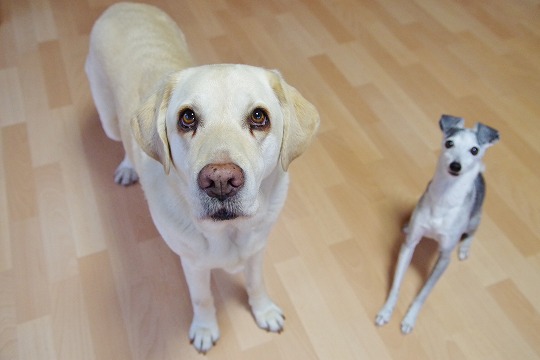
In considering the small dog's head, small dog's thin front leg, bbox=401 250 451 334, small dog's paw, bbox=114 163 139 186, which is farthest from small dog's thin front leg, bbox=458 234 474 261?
small dog's paw, bbox=114 163 139 186

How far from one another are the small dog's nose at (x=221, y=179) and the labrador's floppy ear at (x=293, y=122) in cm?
23

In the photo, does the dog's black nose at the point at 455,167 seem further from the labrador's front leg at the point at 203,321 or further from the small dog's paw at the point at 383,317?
the labrador's front leg at the point at 203,321

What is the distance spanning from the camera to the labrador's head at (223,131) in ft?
3.53

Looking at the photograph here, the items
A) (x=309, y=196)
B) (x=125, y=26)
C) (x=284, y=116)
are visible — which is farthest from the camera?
(x=309, y=196)

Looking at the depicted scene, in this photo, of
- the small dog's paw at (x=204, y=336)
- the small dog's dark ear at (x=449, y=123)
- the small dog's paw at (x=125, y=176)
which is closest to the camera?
the small dog's dark ear at (x=449, y=123)

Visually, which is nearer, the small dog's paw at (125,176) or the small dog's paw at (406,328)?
the small dog's paw at (406,328)

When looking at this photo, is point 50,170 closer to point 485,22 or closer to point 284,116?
point 284,116

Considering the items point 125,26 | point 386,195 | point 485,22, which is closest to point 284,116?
point 125,26

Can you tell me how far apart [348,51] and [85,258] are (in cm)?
204

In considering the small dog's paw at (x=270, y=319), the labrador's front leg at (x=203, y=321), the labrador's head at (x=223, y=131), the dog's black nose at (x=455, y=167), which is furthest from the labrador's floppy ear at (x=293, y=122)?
the small dog's paw at (x=270, y=319)

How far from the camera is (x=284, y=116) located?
1249mm

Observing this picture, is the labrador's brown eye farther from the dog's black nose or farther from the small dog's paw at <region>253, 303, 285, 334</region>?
the small dog's paw at <region>253, 303, 285, 334</region>

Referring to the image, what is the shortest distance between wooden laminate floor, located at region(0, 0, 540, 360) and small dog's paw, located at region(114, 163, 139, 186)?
0.14ft

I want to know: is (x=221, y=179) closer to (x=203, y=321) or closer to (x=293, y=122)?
(x=293, y=122)
